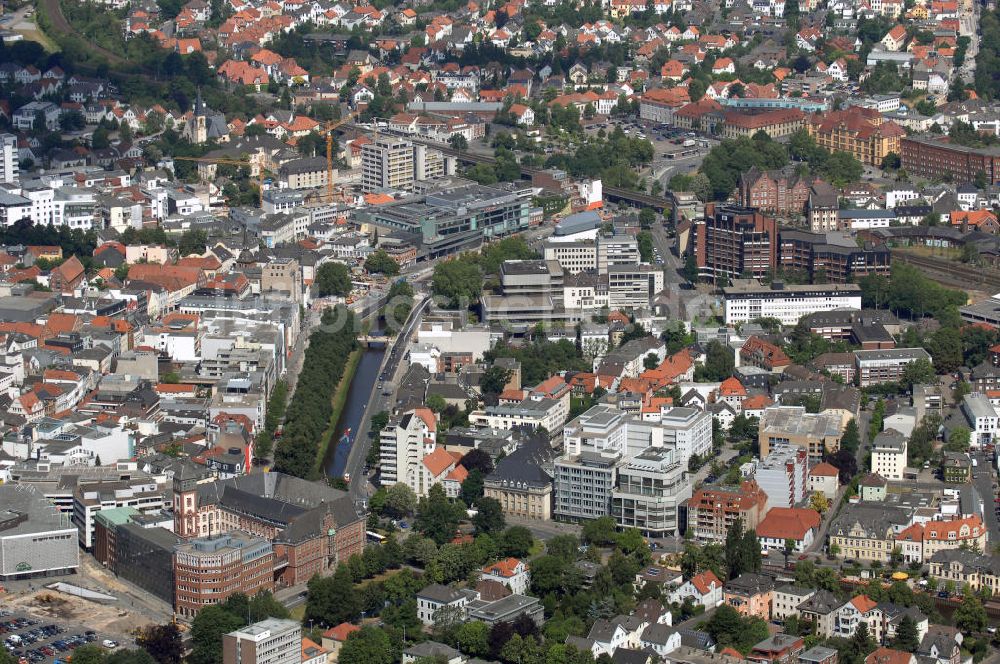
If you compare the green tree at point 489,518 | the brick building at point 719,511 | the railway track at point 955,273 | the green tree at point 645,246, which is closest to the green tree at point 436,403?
the green tree at point 489,518

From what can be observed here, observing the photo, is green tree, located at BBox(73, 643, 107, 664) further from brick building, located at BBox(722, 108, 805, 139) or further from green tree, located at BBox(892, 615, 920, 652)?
brick building, located at BBox(722, 108, 805, 139)

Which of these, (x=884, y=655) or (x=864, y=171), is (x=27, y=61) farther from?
(x=884, y=655)

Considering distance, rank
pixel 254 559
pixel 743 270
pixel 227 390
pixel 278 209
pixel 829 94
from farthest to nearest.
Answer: pixel 829 94
pixel 278 209
pixel 743 270
pixel 227 390
pixel 254 559

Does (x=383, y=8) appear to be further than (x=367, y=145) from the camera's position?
Answer: Yes

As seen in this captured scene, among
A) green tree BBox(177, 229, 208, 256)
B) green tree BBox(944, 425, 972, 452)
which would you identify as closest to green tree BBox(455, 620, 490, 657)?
green tree BBox(944, 425, 972, 452)

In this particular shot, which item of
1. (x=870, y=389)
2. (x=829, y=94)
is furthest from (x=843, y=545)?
(x=829, y=94)
